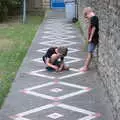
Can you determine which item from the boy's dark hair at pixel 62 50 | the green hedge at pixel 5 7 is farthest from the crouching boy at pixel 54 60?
the green hedge at pixel 5 7

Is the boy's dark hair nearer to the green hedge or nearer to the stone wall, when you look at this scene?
the stone wall

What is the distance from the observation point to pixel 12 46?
47.9 ft

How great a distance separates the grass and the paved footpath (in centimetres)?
19

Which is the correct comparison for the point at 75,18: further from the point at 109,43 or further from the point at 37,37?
the point at 109,43

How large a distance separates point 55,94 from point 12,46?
21.3ft

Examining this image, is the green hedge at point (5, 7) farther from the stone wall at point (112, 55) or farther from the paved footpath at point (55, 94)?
the stone wall at point (112, 55)

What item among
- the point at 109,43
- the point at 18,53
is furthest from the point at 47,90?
the point at 18,53

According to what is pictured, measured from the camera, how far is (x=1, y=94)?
27.2ft

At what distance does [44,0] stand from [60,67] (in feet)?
59.9

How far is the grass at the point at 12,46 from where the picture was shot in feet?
32.0

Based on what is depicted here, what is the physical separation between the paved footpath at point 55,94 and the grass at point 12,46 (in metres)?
0.19

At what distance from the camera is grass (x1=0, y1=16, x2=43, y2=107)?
32.0ft

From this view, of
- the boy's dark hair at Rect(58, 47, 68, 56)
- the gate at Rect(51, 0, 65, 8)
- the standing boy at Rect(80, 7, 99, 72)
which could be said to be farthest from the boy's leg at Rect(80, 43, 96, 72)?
the gate at Rect(51, 0, 65, 8)

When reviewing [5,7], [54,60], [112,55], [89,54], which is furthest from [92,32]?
[5,7]
